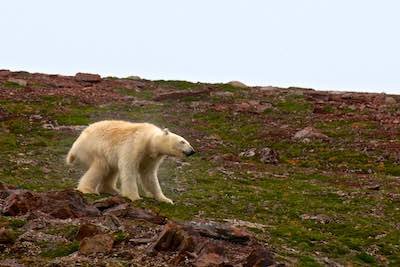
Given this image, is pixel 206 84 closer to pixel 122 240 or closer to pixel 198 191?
pixel 198 191

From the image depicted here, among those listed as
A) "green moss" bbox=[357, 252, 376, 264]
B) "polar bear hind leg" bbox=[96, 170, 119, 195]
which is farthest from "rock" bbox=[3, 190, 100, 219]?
"green moss" bbox=[357, 252, 376, 264]

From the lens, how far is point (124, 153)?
21.1 meters

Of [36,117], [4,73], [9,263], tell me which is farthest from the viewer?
[4,73]

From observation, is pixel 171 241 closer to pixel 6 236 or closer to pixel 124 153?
pixel 6 236

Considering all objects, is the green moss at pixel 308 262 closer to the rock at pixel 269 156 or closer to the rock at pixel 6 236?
the rock at pixel 6 236

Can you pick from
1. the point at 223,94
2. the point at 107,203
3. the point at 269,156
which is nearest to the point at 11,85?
the point at 223,94

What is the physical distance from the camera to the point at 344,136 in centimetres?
3869

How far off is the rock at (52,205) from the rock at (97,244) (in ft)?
8.08

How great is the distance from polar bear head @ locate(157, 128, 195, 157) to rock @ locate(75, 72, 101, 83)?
35.2 metres

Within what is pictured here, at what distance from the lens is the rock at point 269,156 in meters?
33.5

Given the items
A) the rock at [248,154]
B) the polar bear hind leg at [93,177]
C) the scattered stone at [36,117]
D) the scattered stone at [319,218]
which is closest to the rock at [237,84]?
the scattered stone at [36,117]

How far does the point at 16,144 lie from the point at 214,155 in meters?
9.25

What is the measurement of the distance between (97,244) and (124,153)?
25.1 ft

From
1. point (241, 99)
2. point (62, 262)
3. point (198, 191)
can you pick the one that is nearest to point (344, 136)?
point (241, 99)
